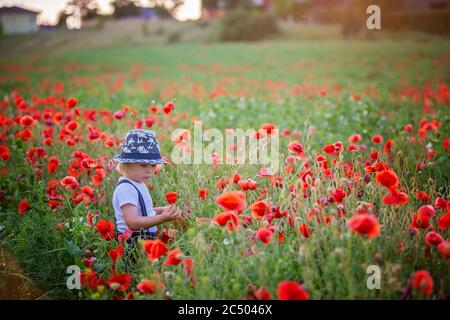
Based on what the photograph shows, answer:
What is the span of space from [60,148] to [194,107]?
322cm

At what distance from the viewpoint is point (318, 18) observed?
3541 centimetres

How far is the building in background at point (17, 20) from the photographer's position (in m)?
30.5

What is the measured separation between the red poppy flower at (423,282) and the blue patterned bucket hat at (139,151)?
1.66m

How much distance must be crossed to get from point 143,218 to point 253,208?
0.80 m

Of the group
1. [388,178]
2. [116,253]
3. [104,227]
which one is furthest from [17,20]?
[388,178]

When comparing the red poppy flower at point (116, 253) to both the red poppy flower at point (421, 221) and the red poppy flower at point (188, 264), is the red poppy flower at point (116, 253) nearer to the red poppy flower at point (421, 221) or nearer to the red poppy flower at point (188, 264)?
the red poppy flower at point (188, 264)

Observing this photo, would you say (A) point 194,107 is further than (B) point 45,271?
Yes

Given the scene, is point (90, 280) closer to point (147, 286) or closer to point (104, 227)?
point (104, 227)

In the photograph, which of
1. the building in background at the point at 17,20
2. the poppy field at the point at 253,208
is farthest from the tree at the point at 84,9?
the poppy field at the point at 253,208

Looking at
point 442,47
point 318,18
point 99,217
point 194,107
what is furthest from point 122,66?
point 318,18

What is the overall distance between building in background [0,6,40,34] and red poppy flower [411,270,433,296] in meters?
32.6

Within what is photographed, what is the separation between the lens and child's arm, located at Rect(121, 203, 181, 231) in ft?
9.00

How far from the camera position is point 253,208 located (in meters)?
2.34
